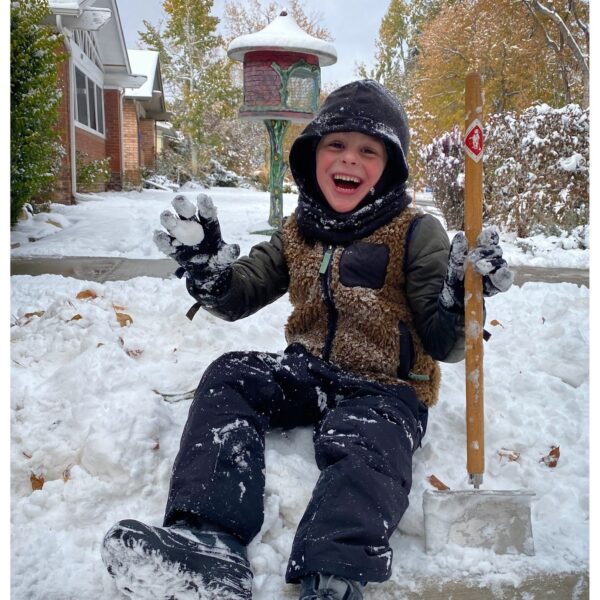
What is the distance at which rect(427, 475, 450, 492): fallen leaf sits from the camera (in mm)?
1926

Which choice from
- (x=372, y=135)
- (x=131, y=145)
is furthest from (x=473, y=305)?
(x=131, y=145)

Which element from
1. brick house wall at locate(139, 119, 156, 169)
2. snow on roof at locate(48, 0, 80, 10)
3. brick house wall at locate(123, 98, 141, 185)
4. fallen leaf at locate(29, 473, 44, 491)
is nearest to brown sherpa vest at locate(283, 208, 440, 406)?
fallen leaf at locate(29, 473, 44, 491)

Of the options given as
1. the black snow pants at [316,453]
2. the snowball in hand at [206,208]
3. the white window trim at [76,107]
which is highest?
the white window trim at [76,107]

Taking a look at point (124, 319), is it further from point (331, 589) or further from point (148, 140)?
point (148, 140)

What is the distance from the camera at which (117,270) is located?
192 inches

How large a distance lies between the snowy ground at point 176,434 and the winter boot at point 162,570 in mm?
149

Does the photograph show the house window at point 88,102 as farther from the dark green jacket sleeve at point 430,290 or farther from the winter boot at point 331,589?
the winter boot at point 331,589

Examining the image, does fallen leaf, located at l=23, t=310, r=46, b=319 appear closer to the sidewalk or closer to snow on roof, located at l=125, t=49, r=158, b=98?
the sidewalk

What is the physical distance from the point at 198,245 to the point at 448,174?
744 centimetres

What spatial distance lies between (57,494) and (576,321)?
8.29 feet

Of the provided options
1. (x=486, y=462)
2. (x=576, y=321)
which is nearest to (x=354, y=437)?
(x=486, y=462)

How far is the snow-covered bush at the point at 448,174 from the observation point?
8594 mm

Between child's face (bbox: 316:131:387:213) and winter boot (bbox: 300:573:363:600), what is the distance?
1.22m

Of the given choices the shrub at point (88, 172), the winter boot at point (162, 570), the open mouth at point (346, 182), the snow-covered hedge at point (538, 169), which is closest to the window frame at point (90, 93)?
the shrub at point (88, 172)
